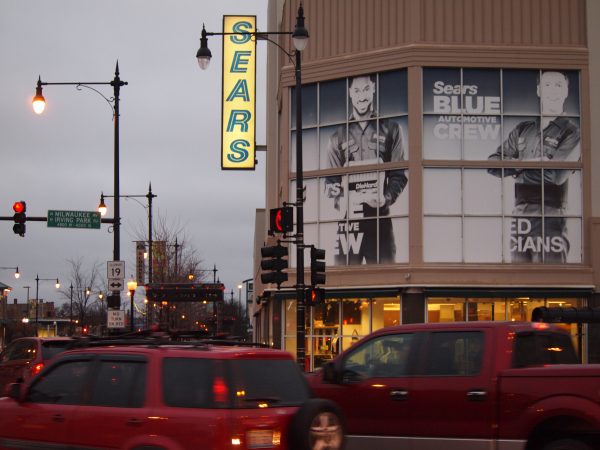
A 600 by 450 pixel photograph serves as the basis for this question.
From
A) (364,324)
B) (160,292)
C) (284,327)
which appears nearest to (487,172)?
(364,324)

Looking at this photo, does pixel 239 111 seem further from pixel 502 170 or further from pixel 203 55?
pixel 203 55

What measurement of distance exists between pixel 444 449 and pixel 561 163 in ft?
76.8

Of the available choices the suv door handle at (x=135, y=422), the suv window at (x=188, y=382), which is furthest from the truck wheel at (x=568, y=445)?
the suv door handle at (x=135, y=422)

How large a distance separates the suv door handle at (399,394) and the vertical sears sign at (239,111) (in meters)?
27.0

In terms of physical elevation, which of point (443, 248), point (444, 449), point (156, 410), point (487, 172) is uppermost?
point (487, 172)

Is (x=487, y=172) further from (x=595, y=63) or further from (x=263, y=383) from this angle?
(x=263, y=383)

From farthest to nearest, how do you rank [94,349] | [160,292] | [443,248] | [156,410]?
1. [160,292]
2. [443,248]
3. [94,349]
4. [156,410]

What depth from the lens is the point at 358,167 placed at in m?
33.1

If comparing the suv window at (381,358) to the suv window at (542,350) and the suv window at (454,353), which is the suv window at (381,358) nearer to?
the suv window at (454,353)

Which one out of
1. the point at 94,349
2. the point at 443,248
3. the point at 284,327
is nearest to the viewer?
the point at 94,349

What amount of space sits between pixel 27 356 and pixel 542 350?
42.2 ft

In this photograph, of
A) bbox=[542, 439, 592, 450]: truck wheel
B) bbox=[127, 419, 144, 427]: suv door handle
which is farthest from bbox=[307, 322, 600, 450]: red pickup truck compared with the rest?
bbox=[127, 419, 144, 427]: suv door handle

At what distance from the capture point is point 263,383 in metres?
8.59

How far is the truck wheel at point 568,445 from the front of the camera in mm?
9844
